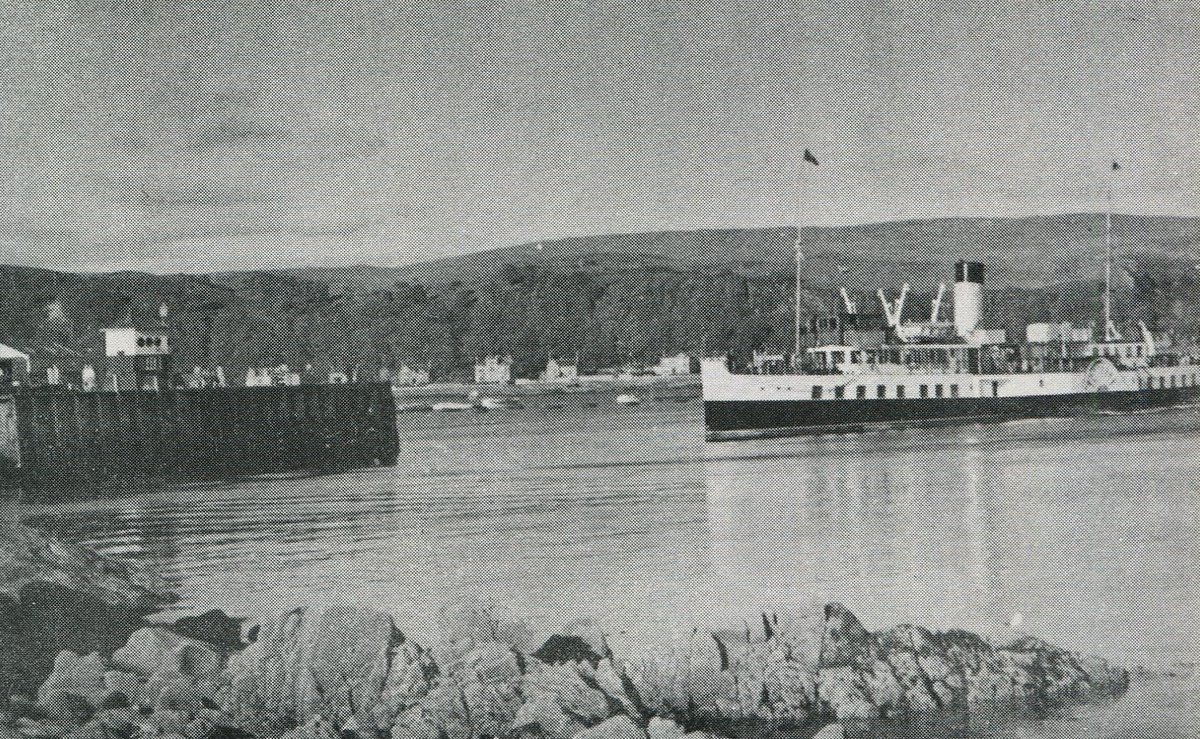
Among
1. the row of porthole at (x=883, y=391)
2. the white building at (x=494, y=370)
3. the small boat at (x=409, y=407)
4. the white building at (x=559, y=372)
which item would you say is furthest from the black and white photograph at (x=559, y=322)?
the row of porthole at (x=883, y=391)

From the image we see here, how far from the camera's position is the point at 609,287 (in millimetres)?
5258

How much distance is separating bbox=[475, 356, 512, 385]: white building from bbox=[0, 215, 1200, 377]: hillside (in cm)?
20

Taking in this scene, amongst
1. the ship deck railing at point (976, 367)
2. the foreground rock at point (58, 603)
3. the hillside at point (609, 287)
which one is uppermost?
the hillside at point (609, 287)

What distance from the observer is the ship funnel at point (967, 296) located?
5.21 metres

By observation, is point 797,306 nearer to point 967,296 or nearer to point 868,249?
point 868,249

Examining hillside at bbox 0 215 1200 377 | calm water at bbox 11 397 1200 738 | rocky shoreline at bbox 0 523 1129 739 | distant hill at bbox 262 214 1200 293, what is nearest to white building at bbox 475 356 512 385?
hillside at bbox 0 215 1200 377

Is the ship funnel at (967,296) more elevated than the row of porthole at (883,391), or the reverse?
the ship funnel at (967,296)

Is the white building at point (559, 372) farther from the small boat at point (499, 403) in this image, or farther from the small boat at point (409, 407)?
the small boat at point (409, 407)

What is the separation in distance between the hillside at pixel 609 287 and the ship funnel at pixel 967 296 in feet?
0.20

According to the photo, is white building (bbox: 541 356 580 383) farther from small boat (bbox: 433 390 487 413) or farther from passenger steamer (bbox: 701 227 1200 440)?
passenger steamer (bbox: 701 227 1200 440)

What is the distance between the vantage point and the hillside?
4.94 m

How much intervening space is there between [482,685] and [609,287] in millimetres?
1641

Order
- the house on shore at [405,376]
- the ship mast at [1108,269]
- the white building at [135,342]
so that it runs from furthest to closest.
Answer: the house on shore at [405,376]
the ship mast at [1108,269]
the white building at [135,342]

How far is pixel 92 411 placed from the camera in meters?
5.09
